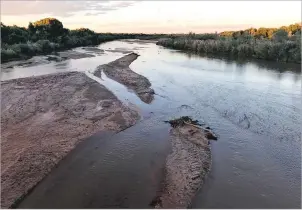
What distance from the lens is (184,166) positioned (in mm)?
11531

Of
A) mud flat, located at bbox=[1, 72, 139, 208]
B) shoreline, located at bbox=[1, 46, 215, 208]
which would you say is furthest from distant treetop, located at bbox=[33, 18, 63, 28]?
shoreline, located at bbox=[1, 46, 215, 208]

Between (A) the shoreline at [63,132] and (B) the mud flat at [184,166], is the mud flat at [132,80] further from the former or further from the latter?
(B) the mud flat at [184,166]

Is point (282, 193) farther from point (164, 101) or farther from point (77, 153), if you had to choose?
point (164, 101)

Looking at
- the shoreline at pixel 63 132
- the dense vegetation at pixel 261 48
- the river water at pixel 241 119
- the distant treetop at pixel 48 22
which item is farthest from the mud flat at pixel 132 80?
the distant treetop at pixel 48 22

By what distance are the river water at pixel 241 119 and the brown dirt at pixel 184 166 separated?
33 centimetres

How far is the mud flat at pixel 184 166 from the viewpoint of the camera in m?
9.46

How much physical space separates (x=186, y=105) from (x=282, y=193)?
10.2m

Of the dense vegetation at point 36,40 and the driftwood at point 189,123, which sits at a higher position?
the dense vegetation at point 36,40

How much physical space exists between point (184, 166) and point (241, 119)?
7121 mm

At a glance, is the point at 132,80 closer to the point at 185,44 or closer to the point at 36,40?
the point at 36,40

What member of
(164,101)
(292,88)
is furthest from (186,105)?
(292,88)

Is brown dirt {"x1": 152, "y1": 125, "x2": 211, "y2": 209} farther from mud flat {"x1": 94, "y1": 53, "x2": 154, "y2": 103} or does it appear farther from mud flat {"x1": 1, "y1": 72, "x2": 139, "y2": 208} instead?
mud flat {"x1": 94, "y1": 53, "x2": 154, "y2": 103}

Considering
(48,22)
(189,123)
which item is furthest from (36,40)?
(189,123)

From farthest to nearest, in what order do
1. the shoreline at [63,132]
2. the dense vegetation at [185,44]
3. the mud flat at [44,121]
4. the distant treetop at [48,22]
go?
the distant treetop at [48,22], the dense vegetation at [185,44], the mud flat at [44,121], the shoreline at [63,132]
